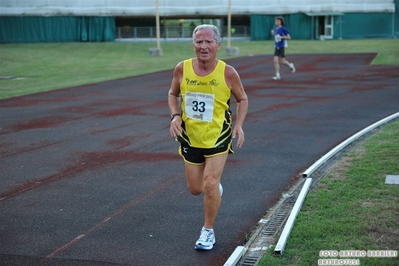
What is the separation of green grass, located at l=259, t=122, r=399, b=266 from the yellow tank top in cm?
119

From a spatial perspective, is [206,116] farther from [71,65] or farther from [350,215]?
[71,65]

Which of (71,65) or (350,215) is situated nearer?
(350,215)

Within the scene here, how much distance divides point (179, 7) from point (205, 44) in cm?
4905

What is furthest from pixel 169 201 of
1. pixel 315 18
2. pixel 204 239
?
pixel 315 18

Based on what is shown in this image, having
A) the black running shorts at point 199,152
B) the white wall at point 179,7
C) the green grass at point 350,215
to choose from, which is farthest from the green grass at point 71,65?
the black running shorts at point 199,152

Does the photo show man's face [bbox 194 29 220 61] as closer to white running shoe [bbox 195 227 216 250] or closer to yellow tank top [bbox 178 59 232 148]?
yellow tank top [bbox 178 59 232 148]

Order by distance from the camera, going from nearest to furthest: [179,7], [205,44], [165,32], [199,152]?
[205,44] → [199,152] → [179,7] → [165,32]

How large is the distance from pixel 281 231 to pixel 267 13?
161 feet

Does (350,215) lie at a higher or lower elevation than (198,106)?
lower

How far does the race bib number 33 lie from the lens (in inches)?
230

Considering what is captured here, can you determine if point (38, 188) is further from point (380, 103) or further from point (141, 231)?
point (380, 103)

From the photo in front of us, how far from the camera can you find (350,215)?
6.40m

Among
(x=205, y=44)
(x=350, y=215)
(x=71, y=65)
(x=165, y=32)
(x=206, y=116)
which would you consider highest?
(x=205, y=44)

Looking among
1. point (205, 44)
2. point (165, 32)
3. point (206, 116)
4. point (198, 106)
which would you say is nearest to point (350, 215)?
point (206, 116)
